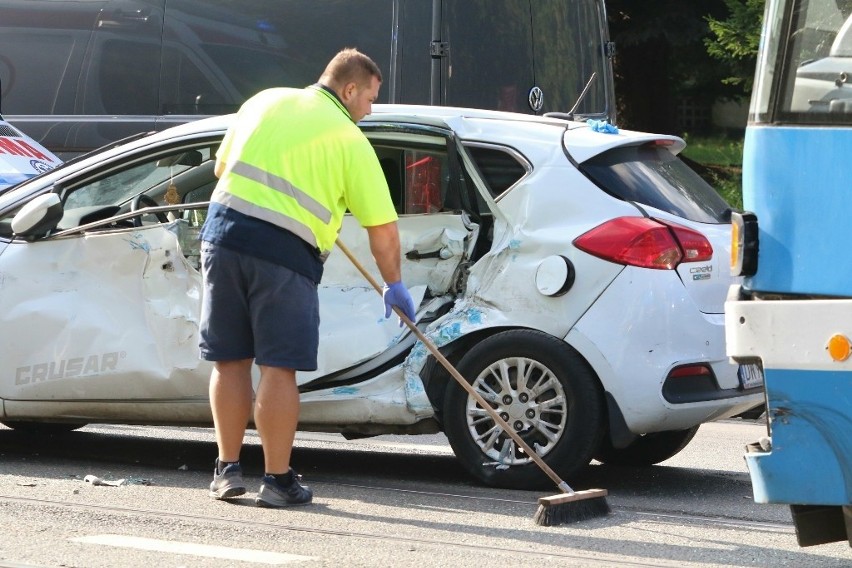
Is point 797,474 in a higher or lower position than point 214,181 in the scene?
lower

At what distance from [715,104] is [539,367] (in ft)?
62.0

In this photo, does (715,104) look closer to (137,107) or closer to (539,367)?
(137,107)

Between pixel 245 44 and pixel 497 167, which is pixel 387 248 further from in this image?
pixel 245 44

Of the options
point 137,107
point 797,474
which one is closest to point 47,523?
point 797,474

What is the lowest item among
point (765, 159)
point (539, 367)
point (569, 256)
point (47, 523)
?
point (47, 523)

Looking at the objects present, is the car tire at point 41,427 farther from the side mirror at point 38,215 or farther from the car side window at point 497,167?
the car side window at point 497,167

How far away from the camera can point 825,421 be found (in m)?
4.28

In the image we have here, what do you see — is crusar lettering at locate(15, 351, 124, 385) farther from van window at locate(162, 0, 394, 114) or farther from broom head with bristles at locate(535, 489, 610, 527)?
van window at locate(162, 0, 394, 114)

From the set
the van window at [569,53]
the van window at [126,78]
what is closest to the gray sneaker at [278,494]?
the van window at [569,53]

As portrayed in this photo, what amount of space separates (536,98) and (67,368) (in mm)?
4862

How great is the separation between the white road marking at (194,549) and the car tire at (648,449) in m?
2.42

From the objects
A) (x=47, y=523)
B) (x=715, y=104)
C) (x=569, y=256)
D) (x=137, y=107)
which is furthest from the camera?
Result: (x=715, y=104)

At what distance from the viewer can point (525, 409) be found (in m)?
6.46

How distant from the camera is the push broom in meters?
5.80
